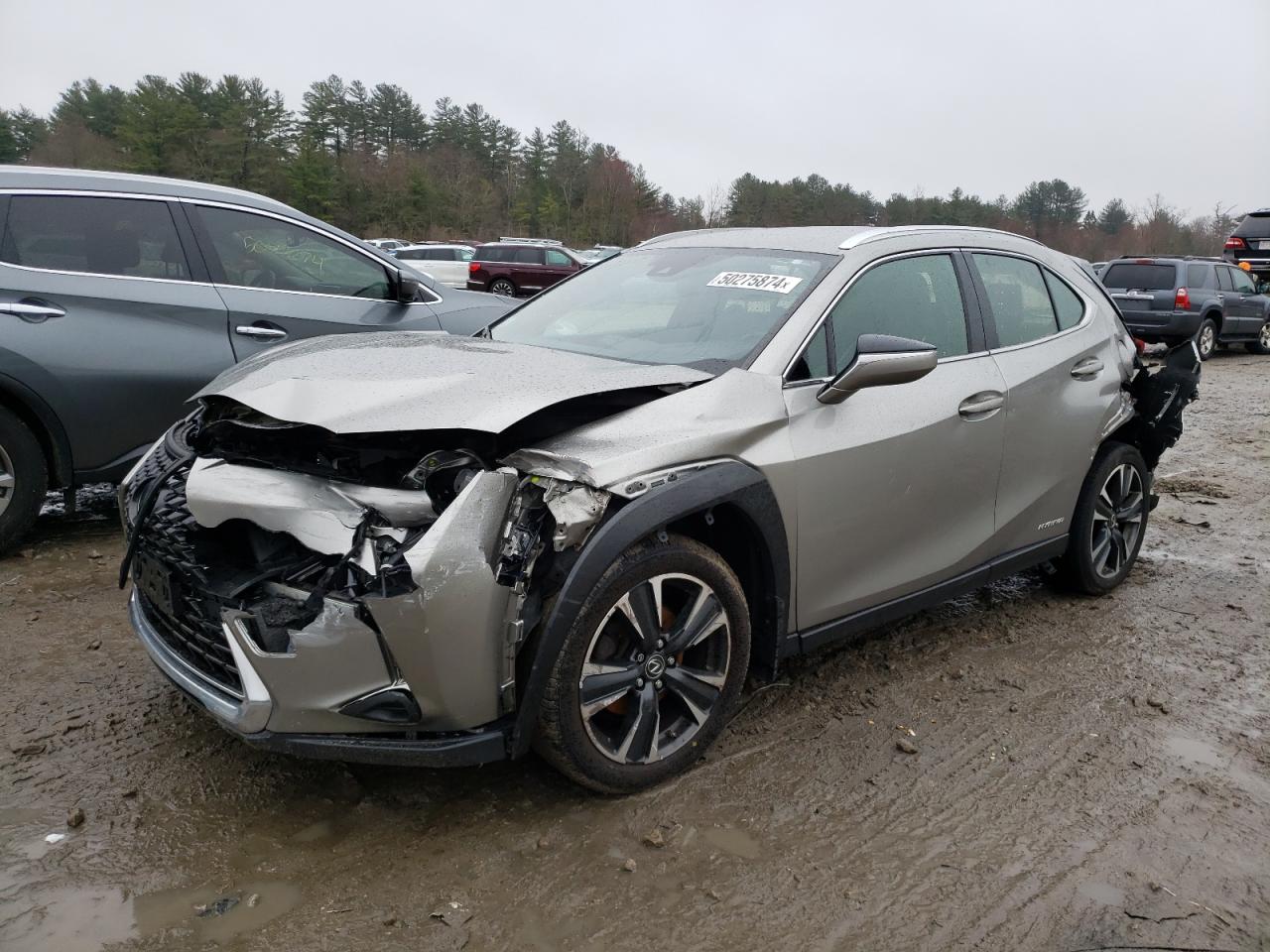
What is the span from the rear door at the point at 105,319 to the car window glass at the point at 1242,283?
16969 mm

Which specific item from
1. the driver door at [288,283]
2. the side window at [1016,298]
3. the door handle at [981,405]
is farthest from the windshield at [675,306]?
the driver door at [288,283]

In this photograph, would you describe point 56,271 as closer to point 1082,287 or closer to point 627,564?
point 627,564

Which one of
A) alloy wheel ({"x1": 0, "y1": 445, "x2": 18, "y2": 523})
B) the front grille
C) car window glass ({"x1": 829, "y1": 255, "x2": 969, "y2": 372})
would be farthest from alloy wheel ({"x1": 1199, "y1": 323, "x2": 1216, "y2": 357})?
the front grille

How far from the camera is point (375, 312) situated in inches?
219

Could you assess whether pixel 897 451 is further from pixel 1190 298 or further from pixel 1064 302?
pixel 1190 298

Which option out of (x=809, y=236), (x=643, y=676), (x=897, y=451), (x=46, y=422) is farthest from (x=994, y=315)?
(x=46, y=422)

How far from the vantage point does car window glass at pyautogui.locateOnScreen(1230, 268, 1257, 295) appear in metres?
16.1

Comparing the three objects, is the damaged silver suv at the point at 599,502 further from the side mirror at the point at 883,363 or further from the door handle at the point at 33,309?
the door handle at the point at 33,309

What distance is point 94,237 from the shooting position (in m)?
4.71

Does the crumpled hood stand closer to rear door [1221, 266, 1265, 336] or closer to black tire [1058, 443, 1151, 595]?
black tire [1058, 443, 1151, 595]

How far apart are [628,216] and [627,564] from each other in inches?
2518

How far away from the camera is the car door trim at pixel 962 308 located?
3.06m

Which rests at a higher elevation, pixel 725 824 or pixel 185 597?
pixel 185 597

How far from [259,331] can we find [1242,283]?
1711cm
